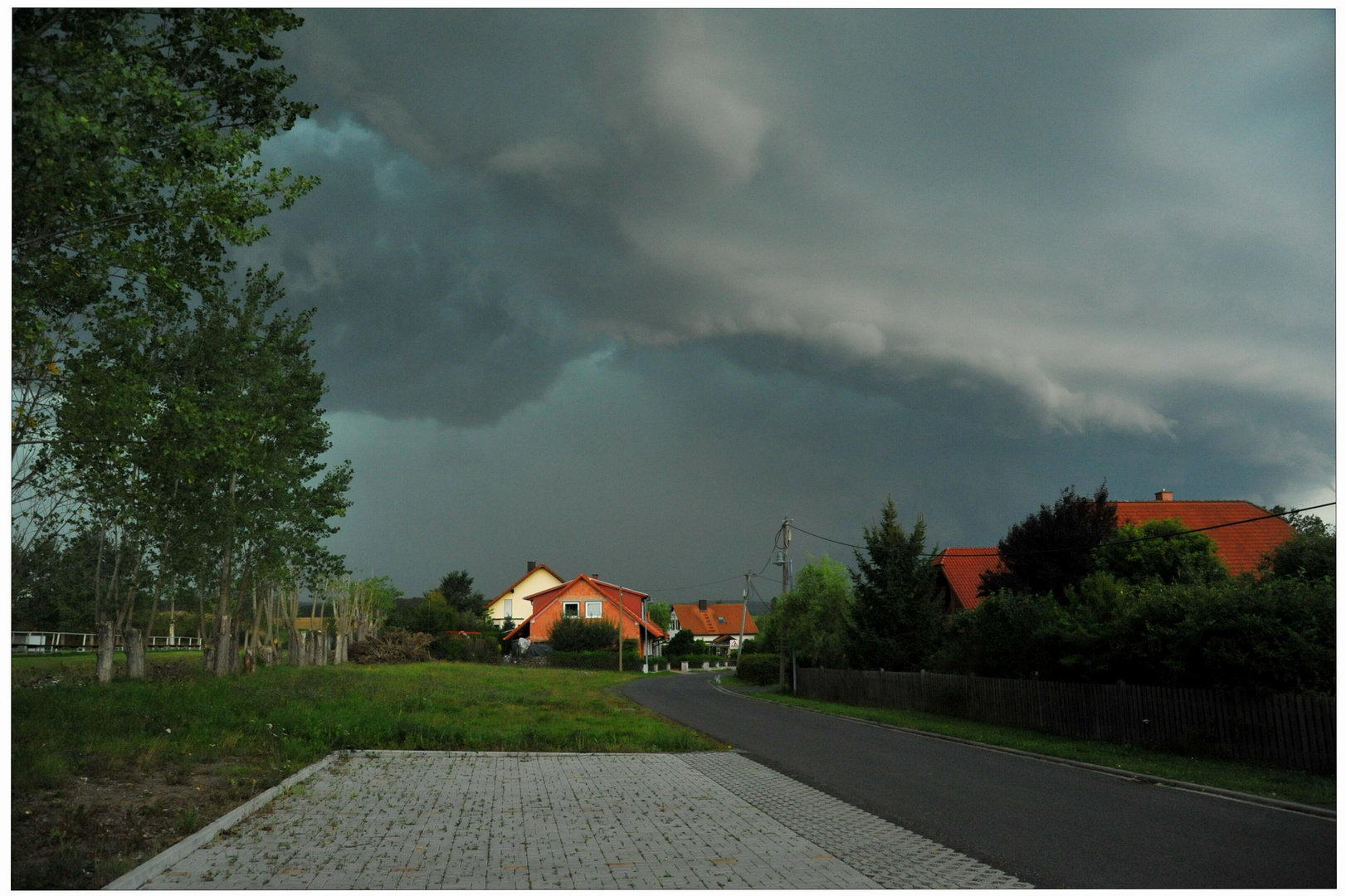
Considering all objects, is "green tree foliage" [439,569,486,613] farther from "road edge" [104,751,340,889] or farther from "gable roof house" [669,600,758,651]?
"road edge" [104,751,340,889]

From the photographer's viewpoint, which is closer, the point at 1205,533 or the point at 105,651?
the point at 105,651

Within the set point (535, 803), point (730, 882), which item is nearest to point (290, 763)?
point (535, 803)

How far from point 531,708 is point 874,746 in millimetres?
9810

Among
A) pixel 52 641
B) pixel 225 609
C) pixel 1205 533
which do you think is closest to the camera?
pixel 225 609

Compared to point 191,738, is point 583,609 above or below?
below

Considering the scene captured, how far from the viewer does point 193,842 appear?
22.8 ft

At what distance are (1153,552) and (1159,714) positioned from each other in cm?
1481

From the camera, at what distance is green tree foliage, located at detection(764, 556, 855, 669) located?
36.6 m

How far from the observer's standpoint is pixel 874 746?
55.4ft

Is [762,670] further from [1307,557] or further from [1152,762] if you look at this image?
[1152,762]

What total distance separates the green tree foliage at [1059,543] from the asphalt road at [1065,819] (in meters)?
17.4

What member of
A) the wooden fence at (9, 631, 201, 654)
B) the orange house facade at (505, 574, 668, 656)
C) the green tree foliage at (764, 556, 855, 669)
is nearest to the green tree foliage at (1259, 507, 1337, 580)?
A: the green tree foliage at (764, 556, 855, 669)

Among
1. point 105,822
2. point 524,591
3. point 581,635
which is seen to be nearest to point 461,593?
point 524,591

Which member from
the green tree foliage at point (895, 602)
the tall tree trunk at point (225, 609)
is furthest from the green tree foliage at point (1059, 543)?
the tall tree trunk at point (225, 609)
